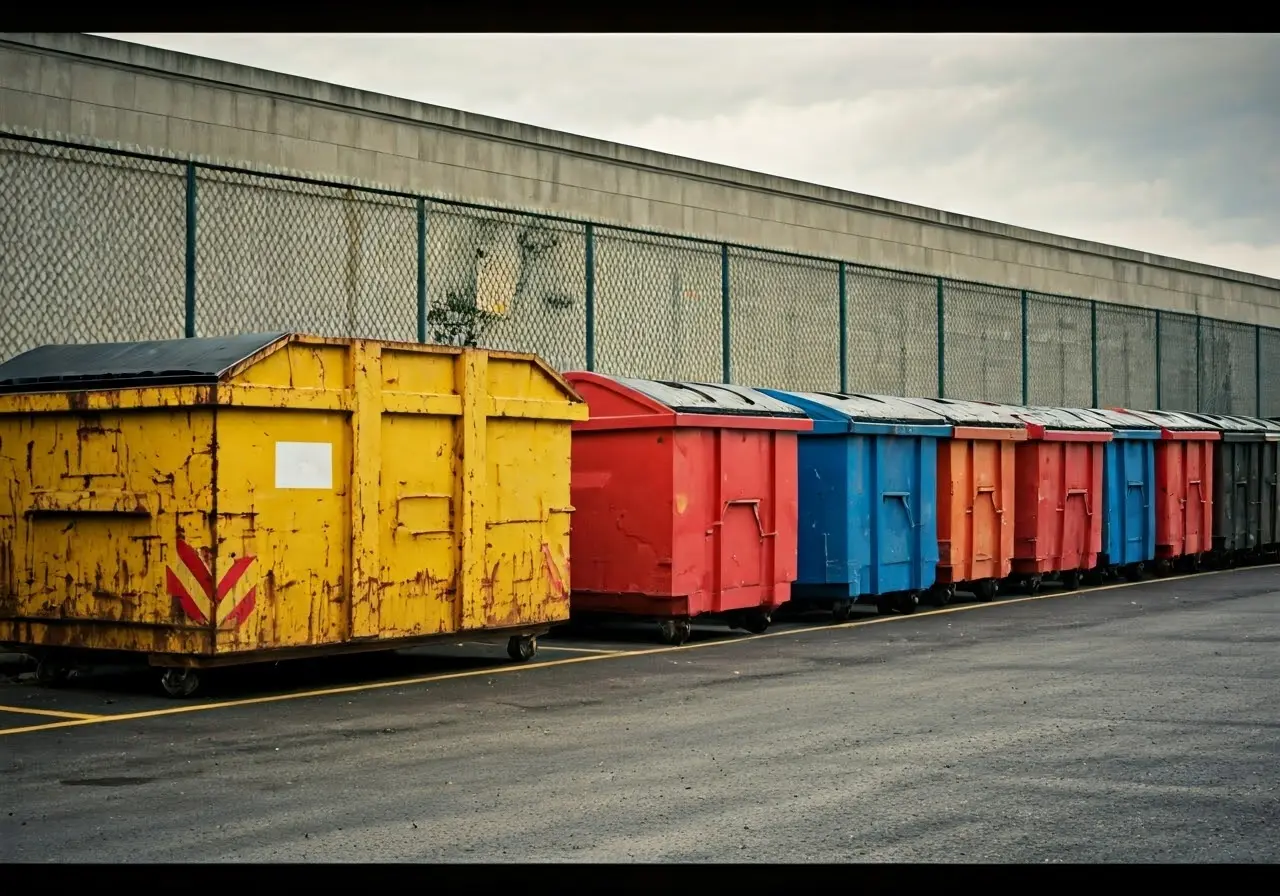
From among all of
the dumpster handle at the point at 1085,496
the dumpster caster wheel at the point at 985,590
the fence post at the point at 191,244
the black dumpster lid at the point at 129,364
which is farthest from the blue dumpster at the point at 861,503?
the black dumpster lid at the point at 129,364

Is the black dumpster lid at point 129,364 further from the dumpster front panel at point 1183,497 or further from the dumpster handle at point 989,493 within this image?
the dumpster front panel at point 1183,497

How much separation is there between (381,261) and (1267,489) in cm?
1374

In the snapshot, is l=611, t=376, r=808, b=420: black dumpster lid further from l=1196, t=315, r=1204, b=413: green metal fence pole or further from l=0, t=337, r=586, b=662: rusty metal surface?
l=1196, t=315, r=1204, b=413: green metal fence pole

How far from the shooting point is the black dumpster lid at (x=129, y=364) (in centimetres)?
888

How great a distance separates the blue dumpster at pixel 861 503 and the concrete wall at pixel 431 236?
396cm

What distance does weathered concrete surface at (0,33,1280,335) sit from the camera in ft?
54.9

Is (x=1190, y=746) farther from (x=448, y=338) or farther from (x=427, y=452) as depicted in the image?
(x=448, y=338)

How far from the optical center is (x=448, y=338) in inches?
674

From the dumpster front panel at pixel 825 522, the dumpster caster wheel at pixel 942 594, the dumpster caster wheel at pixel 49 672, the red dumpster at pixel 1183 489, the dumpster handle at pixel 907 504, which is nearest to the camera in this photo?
the dumpster caster wheel at pixel 49 672

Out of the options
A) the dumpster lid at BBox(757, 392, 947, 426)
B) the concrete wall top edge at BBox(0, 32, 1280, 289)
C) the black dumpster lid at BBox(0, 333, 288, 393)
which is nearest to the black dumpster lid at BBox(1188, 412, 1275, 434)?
the concrete wall top edge at BBox(0, 32, 1280, 289)

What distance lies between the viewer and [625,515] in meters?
12.3

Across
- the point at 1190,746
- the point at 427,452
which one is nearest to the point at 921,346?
the point at 427,452

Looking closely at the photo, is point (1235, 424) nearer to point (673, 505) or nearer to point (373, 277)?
point (373, 277)

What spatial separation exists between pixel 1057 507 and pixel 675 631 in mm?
7275
